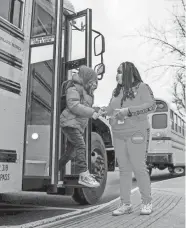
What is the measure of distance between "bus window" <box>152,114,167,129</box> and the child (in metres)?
9.00

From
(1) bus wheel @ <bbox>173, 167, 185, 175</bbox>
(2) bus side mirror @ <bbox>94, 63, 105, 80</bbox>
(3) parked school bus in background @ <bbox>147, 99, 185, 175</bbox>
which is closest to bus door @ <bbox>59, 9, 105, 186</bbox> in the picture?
(2) bus side mirror @ <bbox>94, 63, 105, 80</bbox>

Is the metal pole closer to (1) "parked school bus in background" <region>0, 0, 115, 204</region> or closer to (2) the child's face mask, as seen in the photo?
(1) "parked school bus in background" <region>0, 0, 115, 204</region>

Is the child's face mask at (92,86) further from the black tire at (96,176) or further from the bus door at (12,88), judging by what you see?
the black tire at (96,176)

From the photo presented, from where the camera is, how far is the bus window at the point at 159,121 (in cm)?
1324

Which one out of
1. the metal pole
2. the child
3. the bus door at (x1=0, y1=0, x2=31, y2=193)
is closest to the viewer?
the bus door at (x1=0, y1=0, x2=31, y2=193)

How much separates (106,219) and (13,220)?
3.38 feet

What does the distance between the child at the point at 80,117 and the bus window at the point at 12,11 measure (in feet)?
3.02

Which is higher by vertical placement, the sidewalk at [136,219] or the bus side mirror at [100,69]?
the bus side mirror at [100,69]

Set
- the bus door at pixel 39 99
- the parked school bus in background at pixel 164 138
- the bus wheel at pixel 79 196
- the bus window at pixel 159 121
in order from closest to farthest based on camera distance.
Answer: the bus door at pixel 39 99, the bus wheel at pixel 79 196, the parked school bus in background at pixel 164 138, the bus window at pixel 159 121

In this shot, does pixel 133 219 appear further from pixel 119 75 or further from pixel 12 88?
pixel 12 88

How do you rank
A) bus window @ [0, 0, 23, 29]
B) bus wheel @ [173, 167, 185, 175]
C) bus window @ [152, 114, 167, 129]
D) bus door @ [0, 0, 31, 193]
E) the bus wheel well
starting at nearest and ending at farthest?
bus door @ [0, 0, 31, 193], bus window @ [0, 0, 23, 29], the bus wheel well, bus window @ [152, 114, 167, 129], bus wheel @ [173, 167, 185, 175]

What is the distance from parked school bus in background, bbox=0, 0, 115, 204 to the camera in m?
3.64

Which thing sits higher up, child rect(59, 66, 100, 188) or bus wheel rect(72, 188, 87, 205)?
child rect(59, 66, 100, 188)

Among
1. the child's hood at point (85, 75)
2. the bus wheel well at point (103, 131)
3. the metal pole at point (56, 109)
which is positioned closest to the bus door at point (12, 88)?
the metal pole at point (56, 109)
